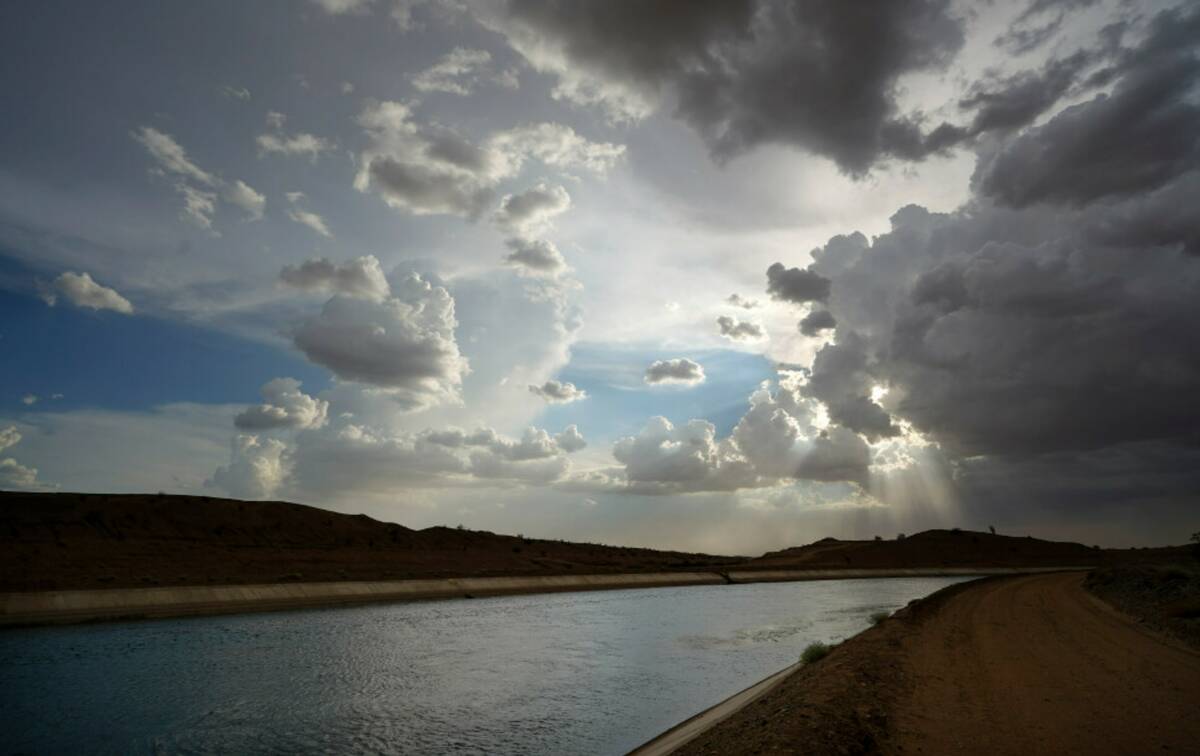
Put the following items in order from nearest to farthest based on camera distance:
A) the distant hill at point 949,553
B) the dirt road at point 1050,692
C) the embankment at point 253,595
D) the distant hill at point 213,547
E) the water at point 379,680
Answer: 1. the dirt road at point 1050,692
2. the water at point 379,680
3. the embankment at point 253,595
4. the distant hill at point 213,547
5. the distant hill at point 949,553

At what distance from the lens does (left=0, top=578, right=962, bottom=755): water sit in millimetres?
17750

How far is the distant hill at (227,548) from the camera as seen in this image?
55031 millimetres

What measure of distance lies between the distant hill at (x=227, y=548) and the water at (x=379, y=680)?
14774mm

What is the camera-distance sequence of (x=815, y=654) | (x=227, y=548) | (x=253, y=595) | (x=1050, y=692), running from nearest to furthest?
(x=1050, y=692), (x=815, y=654), (x=253, y=595), (x=227, y=548)

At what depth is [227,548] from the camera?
69688 mm

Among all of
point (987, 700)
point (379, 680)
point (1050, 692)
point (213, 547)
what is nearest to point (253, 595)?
point (213, 547)

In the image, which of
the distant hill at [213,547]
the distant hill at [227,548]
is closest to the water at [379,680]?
the distant hill at [227,548]

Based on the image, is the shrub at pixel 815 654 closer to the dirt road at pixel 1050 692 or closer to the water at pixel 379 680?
the water at pixel 379 680

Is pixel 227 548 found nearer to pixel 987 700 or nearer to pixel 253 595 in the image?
pixel 253 595

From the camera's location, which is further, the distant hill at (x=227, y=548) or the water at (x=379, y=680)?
the distant hill at (x=227, y=548)

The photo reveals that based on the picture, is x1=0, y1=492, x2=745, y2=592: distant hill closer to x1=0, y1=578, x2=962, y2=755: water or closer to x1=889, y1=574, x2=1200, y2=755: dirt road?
x1=0, y1=578, x2=962, y2=755: water

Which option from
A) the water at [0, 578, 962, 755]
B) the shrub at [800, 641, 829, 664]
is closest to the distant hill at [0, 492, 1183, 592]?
the water at [0, 578, 962, 755]

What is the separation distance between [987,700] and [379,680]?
2111 centimetres

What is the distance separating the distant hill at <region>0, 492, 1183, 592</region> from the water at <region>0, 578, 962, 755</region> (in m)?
14.8
